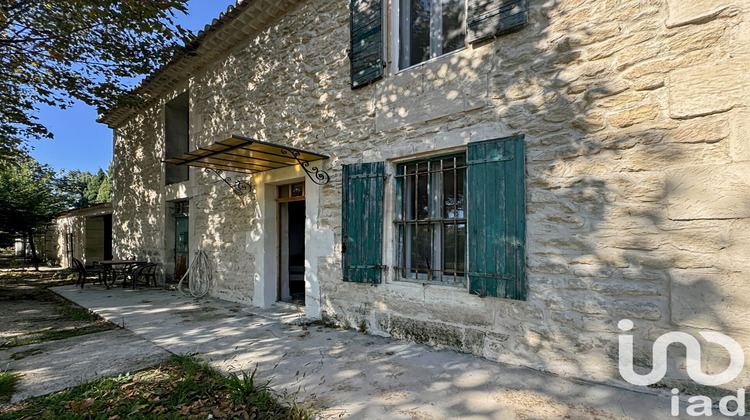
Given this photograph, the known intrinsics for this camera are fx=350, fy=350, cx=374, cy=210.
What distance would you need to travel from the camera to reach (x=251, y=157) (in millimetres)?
4805

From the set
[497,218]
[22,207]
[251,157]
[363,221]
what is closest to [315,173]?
[251,157]

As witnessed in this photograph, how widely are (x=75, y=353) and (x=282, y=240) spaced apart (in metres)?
2.86

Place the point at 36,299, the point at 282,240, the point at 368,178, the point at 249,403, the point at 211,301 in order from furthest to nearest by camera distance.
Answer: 1. the point at 36,299
2. the point at 211,301
3. the point at 282,240
4. the point at 368,178
5. the point at 249,403

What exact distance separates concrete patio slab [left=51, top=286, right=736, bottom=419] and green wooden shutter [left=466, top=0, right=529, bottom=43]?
9.95ft

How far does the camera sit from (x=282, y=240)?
19.1 ft

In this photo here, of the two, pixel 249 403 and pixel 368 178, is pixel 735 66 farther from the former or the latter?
pixel 249 403

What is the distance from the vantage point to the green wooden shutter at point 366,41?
4109 millimetres

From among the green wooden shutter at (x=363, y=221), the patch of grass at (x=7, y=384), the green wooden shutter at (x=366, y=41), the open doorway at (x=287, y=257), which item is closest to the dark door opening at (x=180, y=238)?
the open doorway at (x=287, y=257)

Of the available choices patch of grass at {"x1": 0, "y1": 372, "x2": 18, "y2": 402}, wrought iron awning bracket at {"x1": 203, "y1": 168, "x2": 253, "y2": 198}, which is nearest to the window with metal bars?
wrought iron awning bracket at {"x1": 203, "y1": 168, "x2": 253, "y2": 198}

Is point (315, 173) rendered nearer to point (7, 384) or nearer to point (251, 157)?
point (251, 157)

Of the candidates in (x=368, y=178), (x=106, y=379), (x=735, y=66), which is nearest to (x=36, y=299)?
(x=106, y=379)

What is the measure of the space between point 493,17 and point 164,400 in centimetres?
422

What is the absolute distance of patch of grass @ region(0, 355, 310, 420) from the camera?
242 centimetres

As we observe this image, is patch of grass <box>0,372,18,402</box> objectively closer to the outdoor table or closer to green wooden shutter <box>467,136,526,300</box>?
green wooden shutter <box>467,136,526,300</box>
